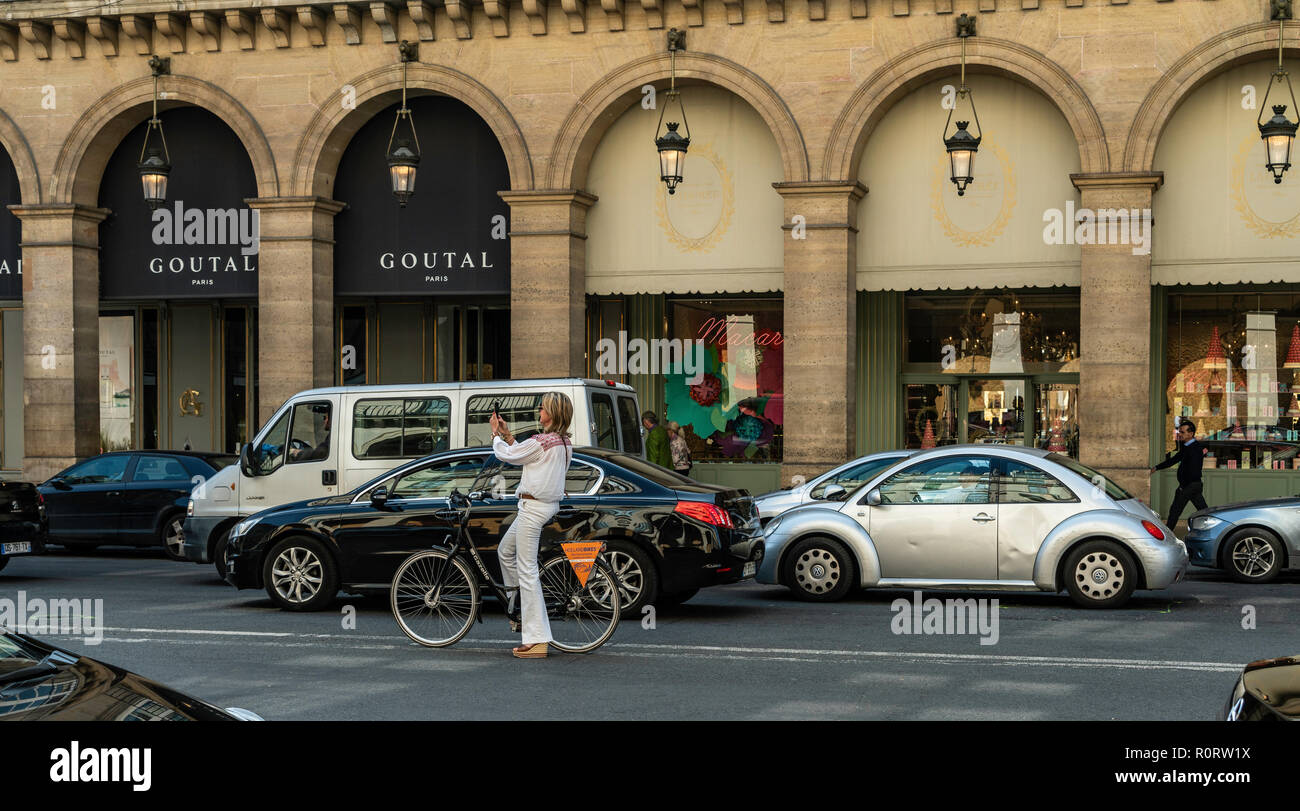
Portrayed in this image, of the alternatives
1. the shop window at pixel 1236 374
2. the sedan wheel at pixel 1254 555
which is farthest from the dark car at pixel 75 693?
the shop window at pixel 1236 374

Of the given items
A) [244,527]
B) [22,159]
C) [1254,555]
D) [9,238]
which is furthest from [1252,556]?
[9,238]

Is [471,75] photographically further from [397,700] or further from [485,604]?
[397,700]

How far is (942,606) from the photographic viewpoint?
12789 millimetres

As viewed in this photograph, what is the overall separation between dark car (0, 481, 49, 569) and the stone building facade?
276 inches

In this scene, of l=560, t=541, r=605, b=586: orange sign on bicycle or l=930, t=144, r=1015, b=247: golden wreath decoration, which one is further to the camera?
l=930, t=144, r=1015, b=247: golden wreath decoration

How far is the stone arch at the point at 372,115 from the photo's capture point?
2138 centimetres

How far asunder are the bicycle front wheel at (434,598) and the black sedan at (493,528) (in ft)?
3.75

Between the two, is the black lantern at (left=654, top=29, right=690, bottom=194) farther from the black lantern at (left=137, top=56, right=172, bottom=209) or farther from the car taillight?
the car taillight

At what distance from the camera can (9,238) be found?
23953mm

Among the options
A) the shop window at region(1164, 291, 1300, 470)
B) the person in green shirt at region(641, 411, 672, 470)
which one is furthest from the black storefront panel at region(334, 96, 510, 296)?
the shop window at region(1164, 291, 1300, 470)

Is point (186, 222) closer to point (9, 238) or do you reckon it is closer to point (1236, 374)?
point (9, 238)

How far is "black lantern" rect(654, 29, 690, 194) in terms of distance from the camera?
65.0 feet
